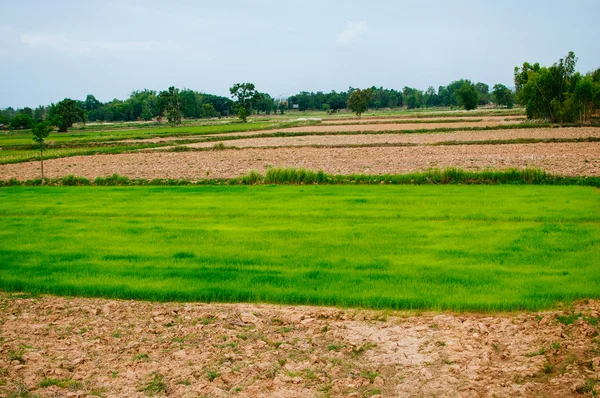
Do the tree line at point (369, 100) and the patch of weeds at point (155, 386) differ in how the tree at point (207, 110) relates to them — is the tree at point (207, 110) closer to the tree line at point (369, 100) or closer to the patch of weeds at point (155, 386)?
the tree line at point (369, 100)

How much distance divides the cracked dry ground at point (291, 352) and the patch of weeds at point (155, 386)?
22mm

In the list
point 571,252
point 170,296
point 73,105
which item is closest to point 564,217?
point 571,252

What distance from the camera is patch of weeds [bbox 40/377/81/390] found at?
728 centimetres

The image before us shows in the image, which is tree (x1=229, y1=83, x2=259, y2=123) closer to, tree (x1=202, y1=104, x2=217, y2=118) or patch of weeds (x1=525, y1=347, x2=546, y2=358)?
tree (x1=202, y1=104, x2=217, y2=118)

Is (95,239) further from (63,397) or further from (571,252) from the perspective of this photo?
(571,252)

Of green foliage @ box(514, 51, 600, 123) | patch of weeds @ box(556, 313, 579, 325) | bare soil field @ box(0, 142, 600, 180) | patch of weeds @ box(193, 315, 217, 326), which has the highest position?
green foliage @ box(514, 51, 600, 123)


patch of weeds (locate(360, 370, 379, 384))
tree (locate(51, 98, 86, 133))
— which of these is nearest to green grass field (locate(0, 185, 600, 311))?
patch of weeds (locate(360, 370, 379, 384))

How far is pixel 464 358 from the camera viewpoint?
25.6 feet

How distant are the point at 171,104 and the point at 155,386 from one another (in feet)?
381

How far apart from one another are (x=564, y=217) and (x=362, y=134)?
47.8 m

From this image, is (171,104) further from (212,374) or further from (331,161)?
(212,374)

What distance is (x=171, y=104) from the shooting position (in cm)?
11750

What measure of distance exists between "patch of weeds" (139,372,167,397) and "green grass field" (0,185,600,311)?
3223 millimetres

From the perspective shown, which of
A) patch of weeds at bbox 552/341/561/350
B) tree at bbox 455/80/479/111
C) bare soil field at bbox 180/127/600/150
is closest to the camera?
patch of weeds at bbox 552/341/561/350
